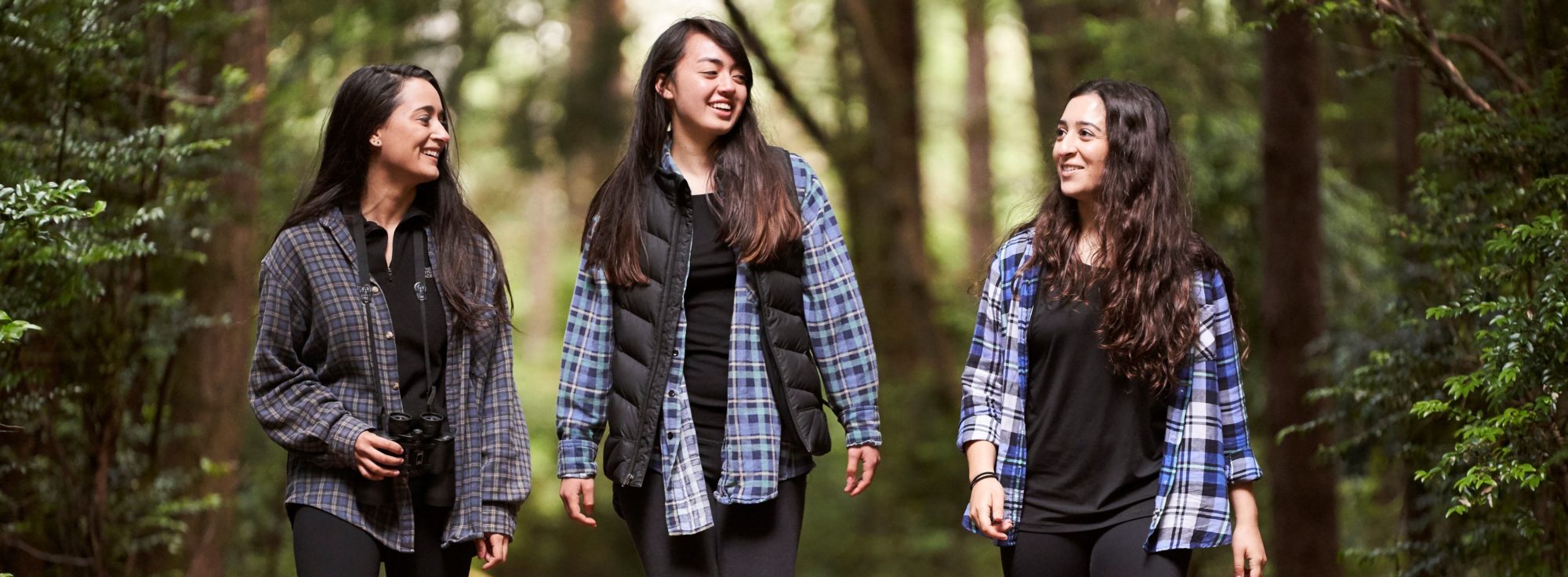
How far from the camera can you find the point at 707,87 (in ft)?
13.6

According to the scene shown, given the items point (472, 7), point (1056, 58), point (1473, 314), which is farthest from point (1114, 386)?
point (472, 7)

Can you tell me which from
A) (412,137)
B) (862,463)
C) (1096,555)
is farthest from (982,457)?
(412,137)

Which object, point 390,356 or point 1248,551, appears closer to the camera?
point 1248,551

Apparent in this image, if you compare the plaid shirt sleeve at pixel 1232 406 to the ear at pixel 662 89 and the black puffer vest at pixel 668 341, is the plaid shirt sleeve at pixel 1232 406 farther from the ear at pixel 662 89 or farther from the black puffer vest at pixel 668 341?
the ear at pixel 662 89

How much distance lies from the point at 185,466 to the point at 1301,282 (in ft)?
21.7

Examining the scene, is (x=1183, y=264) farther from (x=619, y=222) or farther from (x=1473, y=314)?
(x=1473, y=314)

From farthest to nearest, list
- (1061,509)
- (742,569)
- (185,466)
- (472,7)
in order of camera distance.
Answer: (472,7) < (185,466) < (742,569) < (1061,509)

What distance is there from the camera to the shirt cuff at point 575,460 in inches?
159

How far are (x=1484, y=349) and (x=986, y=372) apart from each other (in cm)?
188

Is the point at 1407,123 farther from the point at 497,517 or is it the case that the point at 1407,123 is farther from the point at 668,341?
the point at 497,517

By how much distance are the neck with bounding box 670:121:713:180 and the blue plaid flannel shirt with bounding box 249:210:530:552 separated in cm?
82

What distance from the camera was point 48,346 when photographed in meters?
5.73

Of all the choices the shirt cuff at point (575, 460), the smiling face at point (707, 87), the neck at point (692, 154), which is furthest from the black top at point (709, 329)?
the shirt cuff at point (575, 460)

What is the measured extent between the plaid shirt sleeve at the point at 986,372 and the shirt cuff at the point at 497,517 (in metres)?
1.36
